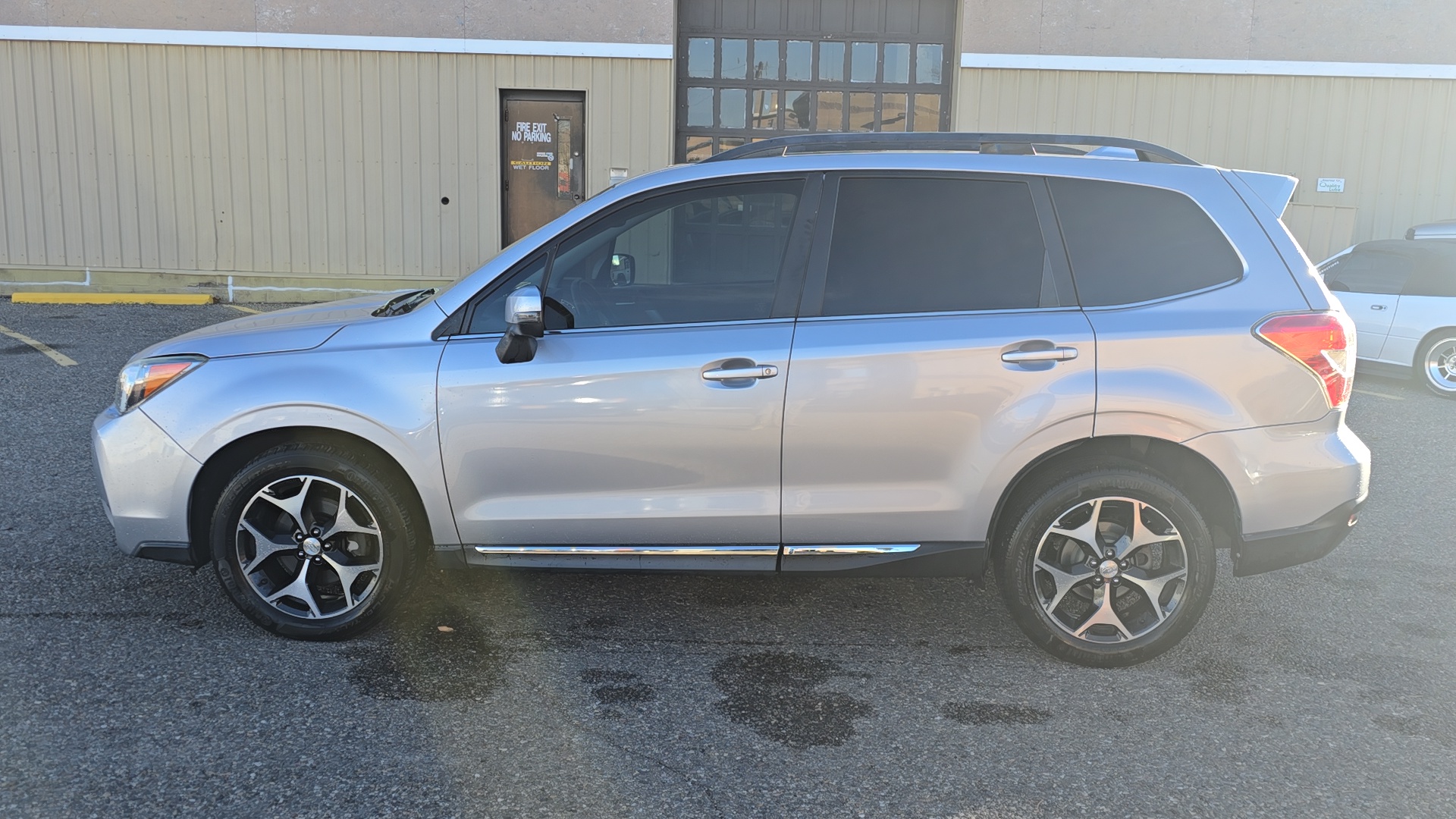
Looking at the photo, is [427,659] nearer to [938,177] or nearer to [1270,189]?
[938,177]

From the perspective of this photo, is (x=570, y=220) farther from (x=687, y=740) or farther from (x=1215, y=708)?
Answer: (x=1215, y=708)

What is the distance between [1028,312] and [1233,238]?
0.77 metres

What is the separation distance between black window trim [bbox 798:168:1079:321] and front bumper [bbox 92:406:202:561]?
226cm

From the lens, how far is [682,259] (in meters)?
4.46

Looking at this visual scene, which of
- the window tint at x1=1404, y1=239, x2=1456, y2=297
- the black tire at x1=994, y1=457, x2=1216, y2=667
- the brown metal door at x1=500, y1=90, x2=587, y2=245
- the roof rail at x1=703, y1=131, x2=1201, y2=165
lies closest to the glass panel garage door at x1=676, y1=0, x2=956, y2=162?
the brown metal door at x1=500, y1=90, x2=587, y2=245

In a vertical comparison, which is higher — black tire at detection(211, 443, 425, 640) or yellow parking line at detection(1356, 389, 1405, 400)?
black tire at detection(211, 443, 425, 640)

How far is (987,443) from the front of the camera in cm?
394

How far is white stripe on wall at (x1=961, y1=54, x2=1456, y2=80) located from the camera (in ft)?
45.5

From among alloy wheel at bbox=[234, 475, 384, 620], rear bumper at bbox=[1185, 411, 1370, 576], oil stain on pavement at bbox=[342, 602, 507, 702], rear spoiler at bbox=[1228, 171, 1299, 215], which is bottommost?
oil stain on pavement at bbox=[342, 602, 507, 702]

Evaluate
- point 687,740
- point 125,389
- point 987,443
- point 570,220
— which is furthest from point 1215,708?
point 125,389

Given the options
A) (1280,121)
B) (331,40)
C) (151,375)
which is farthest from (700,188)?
(1280,121)

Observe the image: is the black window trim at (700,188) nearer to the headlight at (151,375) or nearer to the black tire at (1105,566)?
the headlight at (151,375)

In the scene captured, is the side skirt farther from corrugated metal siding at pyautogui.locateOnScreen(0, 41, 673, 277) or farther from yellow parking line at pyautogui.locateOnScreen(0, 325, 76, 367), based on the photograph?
corrugated metal siding at pyautogui.locateOnScreen(0, 41, 673, 277)

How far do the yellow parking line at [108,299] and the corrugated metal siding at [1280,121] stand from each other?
9.57 m
